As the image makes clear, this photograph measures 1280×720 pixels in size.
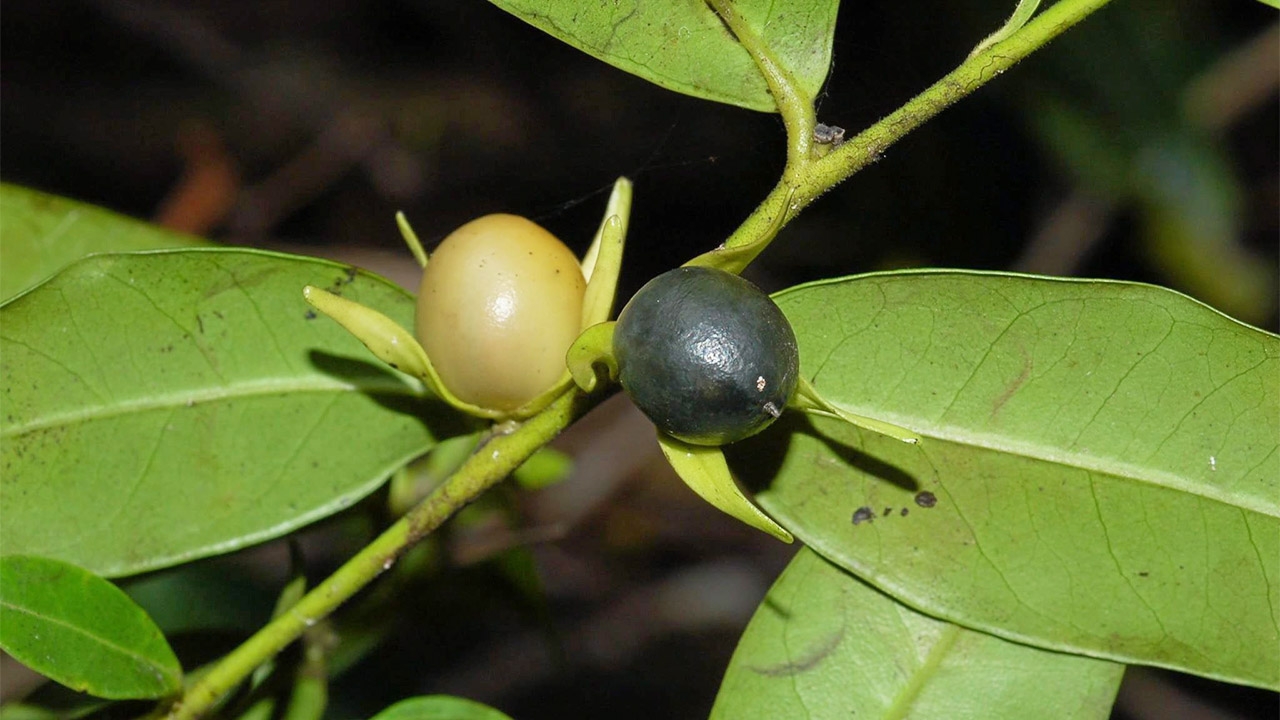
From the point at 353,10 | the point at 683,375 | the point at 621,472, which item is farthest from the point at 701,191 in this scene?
the point at 683,375

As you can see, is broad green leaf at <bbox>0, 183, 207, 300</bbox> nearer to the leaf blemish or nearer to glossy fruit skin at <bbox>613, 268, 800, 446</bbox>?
glossy fruit skin at <bbox>613, 268, 800, 446</bbox>

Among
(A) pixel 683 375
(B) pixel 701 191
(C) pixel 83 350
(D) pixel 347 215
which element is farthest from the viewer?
(D) pixel 347 215

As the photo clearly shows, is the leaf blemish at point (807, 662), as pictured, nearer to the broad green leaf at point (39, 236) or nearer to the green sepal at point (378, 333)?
the green sepal at point (378, 333)

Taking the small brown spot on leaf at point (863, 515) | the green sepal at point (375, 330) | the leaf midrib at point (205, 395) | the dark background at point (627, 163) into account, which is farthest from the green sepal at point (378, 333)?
the dark background at point (627, 163)

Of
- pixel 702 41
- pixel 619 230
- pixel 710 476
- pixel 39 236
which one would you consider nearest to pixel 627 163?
pixel 39 236

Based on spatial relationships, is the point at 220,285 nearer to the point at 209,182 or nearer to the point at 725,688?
the point at 725,688

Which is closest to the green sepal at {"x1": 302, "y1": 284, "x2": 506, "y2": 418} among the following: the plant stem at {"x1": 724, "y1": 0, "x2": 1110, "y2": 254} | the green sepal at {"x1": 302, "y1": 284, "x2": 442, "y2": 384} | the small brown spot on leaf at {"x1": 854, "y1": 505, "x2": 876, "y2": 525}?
the green sepal at {"x1": 302, "y1": 284, "x2": 442, "y2": 384}
